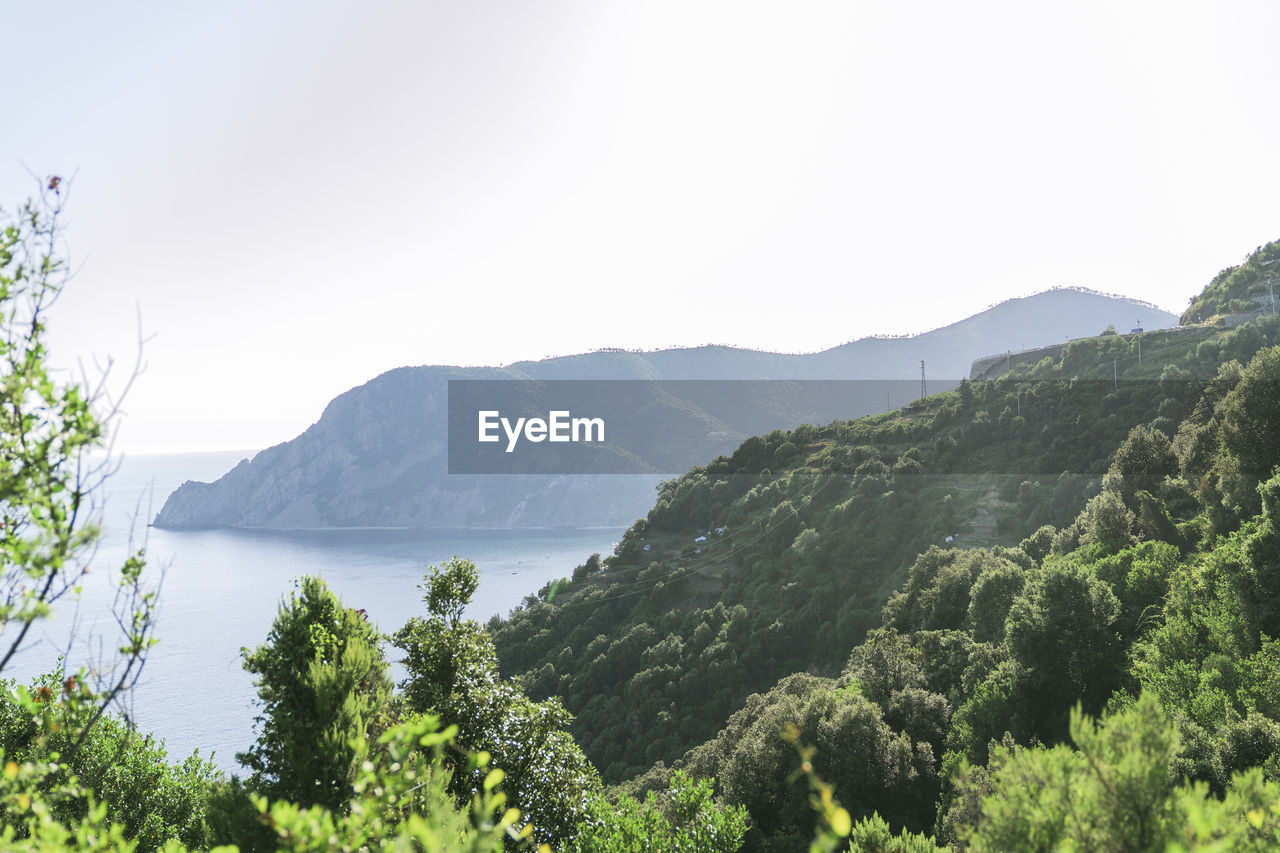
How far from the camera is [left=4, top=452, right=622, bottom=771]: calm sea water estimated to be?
2537 inches

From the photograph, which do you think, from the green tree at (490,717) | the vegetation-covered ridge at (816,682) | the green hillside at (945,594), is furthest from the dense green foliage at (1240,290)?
the green tree at (490,717)

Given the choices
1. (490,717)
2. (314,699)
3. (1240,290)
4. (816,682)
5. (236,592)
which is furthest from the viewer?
(236,592)

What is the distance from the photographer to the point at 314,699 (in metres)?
8.68

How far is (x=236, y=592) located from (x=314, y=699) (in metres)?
125

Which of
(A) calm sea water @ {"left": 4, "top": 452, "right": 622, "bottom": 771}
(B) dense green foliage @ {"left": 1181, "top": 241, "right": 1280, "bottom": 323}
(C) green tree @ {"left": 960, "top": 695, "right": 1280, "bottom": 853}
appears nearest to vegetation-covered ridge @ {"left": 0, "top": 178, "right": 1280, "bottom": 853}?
(C) green tree @ {"left": 960, "top": 695, "right": 1280, "bottom": 853}

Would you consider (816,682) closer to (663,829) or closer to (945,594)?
(945,594)

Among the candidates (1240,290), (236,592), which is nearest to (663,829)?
(1240,290)

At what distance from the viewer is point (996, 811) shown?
464 cm

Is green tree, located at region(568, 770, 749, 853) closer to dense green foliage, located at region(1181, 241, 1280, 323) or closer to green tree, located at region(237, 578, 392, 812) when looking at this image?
green tree, located at region(237, 578, 392, 812)

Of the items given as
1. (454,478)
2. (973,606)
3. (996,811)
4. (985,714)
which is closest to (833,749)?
(985,714)

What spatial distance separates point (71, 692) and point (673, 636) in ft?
134

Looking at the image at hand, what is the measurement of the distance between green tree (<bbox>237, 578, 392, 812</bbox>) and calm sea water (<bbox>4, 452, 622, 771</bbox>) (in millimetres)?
3693

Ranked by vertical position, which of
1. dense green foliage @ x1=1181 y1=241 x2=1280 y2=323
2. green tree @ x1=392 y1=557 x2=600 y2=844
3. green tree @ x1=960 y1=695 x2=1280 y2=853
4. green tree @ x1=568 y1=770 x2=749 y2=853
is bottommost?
green tree @ x1=568 y1=770 x2=749 y2=853

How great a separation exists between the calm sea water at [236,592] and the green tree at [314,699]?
369 centimetres
